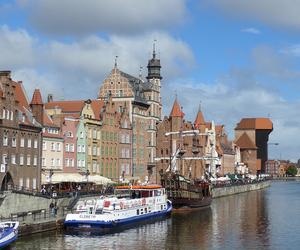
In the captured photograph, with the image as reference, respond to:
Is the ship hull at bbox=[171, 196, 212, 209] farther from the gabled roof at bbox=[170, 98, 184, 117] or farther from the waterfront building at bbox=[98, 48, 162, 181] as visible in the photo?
the gabled roof at bbox=[170, 98, 184, 117]

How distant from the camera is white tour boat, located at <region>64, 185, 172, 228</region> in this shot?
217ft

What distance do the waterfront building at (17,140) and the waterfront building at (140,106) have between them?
3331 cm

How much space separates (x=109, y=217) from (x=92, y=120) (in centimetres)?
3885

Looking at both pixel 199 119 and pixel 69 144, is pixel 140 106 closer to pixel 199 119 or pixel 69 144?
pixel 69 144

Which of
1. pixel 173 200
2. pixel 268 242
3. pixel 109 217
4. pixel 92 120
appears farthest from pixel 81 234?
pixel 92 120

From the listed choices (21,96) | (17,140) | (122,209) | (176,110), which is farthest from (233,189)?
(122,209)

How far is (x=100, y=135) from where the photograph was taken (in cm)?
10731

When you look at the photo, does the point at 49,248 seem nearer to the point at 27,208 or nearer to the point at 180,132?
the point at 27,208

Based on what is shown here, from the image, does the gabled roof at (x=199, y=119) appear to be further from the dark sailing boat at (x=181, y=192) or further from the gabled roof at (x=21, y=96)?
the gabled roof at (x=21, y=96)

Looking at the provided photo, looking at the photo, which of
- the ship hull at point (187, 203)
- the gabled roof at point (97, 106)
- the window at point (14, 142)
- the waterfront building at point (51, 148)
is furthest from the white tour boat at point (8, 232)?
the gabled roof at point (97, 106)

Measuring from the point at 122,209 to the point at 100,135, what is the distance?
37.4 m

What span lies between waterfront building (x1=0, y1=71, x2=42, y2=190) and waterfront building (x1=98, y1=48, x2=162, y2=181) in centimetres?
3331

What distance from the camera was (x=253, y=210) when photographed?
99250 millimetres

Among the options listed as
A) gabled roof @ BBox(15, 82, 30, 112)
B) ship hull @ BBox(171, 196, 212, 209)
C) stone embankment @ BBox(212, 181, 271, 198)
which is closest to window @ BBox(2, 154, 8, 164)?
gabled roof @ BBox(15, 82, 30, 112)
